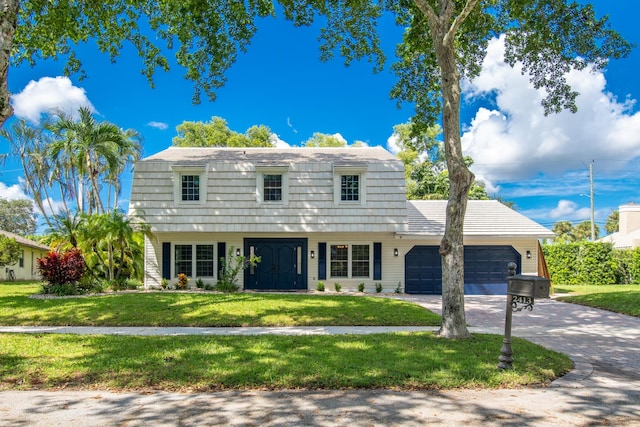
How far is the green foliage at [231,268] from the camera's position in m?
16.0

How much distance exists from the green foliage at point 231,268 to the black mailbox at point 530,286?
10.9 m

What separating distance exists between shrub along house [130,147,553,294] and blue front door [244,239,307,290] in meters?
0.04

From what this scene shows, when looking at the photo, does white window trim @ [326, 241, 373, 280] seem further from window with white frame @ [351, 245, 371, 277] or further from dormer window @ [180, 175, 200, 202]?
dormer window @ [180, 175, 200, 202]

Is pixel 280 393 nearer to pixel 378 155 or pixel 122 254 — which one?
pixel 122 254

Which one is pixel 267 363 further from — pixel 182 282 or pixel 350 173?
pixel 350 173

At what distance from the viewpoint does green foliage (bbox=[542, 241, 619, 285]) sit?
22.0 meters

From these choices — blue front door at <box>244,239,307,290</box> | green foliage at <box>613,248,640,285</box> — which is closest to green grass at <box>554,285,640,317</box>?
green foliage at <box>613,248,640,285</box>

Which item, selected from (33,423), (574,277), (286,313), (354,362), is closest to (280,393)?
(354,362)

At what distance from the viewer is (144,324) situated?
9711 mm

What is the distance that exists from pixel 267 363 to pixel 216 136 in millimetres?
28838

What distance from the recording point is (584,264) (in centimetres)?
2234

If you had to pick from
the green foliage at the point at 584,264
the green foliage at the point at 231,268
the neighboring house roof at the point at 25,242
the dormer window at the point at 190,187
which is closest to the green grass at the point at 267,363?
the green foliage at the point at 231,268

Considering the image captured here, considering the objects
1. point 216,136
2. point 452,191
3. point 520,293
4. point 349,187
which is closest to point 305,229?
point 349,187

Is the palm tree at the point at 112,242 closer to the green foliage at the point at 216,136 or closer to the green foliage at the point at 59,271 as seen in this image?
the green foliage at the point at 59,271
